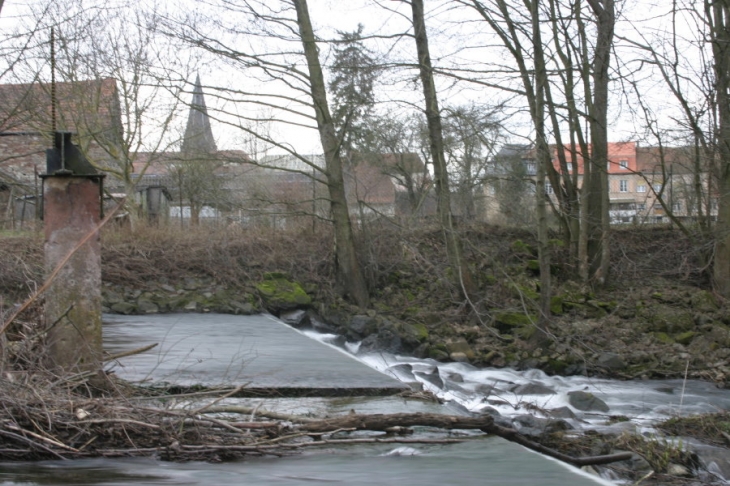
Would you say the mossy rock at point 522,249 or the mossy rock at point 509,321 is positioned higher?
the mossy rock at point 522,249

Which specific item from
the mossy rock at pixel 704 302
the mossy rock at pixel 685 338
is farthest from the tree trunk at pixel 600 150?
the mossy rock at pixel 685 338

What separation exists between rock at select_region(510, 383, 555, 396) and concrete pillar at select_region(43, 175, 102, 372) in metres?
6.39

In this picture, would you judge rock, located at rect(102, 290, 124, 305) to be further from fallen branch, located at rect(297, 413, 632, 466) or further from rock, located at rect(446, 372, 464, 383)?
fallen branch, located at rect(297, 413, 632, 466)

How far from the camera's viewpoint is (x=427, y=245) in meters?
23.3

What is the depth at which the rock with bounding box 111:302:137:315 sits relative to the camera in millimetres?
16273

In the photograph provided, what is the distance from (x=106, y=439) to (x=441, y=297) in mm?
15224

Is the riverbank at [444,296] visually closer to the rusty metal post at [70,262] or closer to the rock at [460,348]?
the rock at [460,348]

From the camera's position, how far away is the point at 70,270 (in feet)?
18.7

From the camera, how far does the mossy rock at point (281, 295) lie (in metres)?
17.9

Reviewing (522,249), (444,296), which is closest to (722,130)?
(444,296)

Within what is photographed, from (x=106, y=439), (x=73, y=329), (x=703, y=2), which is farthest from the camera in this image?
(x=703, y=2)

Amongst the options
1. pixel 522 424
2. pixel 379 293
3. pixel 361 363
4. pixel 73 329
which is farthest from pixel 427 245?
pixel 73 329

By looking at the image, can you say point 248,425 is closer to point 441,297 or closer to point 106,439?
point 106,439

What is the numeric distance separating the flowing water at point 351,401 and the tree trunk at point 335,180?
2976mm
